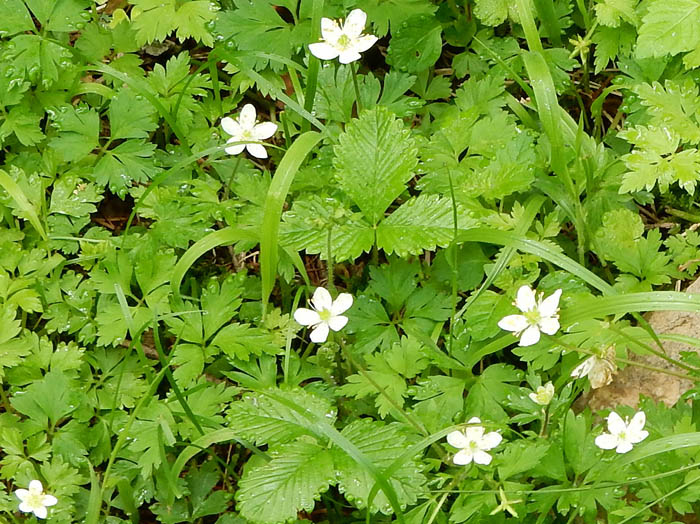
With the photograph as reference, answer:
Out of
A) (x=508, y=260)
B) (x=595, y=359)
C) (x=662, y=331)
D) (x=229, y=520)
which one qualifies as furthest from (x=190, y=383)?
(x=662, y=331)

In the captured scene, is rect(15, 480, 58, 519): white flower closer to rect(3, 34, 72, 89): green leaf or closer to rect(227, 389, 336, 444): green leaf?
rect(227, 389, 336, 444): green leaf

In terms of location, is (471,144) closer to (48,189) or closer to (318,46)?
(318,46)

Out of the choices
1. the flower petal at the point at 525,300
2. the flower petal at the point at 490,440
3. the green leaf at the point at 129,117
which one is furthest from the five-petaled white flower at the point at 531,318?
the green leaf at the point at 129,117

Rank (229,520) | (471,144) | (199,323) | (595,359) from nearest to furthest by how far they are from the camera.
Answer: (595,359)
(229,520)
(199,323)
(471,144)

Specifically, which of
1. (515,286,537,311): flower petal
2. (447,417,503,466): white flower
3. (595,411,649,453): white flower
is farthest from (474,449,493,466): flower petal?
(515,286,537,311): flower petal

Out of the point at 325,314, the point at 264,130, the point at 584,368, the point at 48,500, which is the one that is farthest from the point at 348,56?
the point at 48,500

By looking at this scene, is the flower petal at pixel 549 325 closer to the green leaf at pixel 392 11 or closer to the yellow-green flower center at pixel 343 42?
the yellow-green flower center at pixel 343 42
